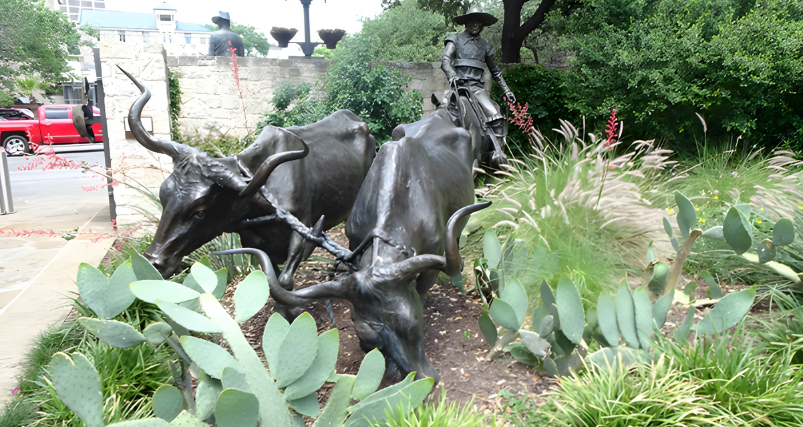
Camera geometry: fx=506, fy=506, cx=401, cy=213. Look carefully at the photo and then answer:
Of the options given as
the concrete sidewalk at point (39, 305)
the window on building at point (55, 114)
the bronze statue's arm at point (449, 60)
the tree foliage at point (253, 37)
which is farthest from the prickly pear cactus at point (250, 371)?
the tree foliage at point (253, 37)

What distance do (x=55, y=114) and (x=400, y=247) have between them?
26445 millimetres

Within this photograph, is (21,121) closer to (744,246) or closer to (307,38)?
(307,38)

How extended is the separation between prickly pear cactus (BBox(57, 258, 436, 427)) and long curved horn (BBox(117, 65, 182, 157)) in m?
1.43

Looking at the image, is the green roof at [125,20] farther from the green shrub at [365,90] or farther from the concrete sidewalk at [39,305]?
the concrete sidewalk at [39,305]

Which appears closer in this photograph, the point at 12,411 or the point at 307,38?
the point at 12,411

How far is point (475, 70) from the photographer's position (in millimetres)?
7922

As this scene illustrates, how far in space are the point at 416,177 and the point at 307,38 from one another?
10160 mm

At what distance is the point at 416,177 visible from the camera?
3330 millimetres

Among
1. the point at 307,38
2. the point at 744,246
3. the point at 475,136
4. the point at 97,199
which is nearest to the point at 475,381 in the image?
the point at 744,246

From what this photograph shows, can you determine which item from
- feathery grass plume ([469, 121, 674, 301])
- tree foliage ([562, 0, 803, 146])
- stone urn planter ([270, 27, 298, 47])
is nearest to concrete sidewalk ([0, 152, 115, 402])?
feathery grass plume ([469, 121, 674, 301])

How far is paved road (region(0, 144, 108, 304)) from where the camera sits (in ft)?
18.1

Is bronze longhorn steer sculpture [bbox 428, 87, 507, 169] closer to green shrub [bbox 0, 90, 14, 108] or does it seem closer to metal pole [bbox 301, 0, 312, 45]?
metal pole [bbox 301, 0, 312, 45]

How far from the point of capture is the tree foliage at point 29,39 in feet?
96.1

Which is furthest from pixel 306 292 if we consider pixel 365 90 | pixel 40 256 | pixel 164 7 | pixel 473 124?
pixel 164 7
